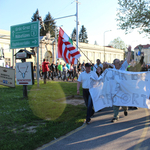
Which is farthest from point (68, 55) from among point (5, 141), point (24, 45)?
point (5, 141)

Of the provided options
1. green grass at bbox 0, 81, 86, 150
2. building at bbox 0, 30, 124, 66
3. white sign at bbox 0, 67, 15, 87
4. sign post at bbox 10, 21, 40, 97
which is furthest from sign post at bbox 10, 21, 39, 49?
building at bbox 0, 30, 124, 66

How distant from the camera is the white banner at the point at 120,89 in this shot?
5.92 meters

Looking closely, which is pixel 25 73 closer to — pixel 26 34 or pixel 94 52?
pixel 26 34

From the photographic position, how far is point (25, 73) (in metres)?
9.80

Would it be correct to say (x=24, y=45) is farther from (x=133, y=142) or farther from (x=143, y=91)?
(x=133, y=142)

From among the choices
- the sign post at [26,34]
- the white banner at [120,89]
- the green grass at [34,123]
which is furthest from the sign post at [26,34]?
the white banner at [120,89]

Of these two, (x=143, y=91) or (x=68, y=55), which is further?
(x=68, y=55)

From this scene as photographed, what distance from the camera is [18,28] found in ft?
38.9

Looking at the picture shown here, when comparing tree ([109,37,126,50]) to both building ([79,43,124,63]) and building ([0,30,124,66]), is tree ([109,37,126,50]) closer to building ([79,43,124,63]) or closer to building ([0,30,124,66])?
building ([79,43,124,63])

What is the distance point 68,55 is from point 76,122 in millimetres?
4528

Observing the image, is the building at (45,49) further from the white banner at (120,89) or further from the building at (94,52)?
the white banner at (120,89)

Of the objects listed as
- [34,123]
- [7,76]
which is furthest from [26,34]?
[34,123]

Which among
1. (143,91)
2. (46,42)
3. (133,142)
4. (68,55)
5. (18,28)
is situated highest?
(46,42)

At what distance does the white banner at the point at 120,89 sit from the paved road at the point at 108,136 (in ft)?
1.93
